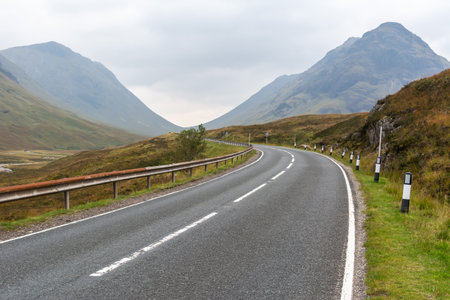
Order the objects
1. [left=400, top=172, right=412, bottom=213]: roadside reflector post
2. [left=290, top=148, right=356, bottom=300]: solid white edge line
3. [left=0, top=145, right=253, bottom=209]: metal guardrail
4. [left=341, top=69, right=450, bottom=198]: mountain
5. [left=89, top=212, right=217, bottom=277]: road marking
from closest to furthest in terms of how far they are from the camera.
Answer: [left=290, top=148, right=356, bottom=300]: solid white edge line, [left=89, top=212, right=217, bottom=277]: road marking, [left=400, top=172, right=412, bottom=213]: roadside reflector post, [left=0, top=145, right=253, bottom=209]: metal guardrail, [left=341, top=69, right=450, bottom=198]: mountain

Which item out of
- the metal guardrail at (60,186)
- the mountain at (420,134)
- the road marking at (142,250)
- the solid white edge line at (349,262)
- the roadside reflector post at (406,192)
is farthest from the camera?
the mountain at (420,134)

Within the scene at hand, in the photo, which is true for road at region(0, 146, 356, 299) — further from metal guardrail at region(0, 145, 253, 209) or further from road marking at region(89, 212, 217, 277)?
metal guardrail at region(0, 145, 253, 209)

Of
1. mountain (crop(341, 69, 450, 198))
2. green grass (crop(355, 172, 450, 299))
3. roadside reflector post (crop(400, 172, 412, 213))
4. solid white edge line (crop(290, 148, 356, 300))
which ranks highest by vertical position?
mountain (crop(341, 69, 450, 198))

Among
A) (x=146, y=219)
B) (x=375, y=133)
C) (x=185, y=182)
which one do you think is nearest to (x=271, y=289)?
(x=146, y=219)

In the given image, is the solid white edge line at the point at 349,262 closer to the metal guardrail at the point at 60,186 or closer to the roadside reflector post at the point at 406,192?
the roadside reflector post at the point at 406,192

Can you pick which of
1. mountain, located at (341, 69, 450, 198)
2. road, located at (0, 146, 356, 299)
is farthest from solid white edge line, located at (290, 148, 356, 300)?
mountain, located at (341, 69, 450, 198)

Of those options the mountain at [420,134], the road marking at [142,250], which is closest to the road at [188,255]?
the road marking at [142,250]

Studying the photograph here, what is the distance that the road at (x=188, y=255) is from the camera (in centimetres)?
375

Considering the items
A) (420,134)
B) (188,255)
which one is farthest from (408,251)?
(420,134)

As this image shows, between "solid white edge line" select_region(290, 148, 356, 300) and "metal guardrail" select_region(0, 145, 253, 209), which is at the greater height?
"metal guardrail" select_region(0, 145, 253, 209)

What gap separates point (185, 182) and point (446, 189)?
395 inches

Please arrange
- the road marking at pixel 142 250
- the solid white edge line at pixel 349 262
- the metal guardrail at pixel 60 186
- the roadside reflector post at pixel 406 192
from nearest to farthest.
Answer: the solid white edge line at pixel 349 262 → the road marking at pixel 142 250 → the roadside reflector post at pixel 406 192 → the metal guardrail at pixel 60 186

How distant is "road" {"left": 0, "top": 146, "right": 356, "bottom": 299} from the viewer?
148 inches

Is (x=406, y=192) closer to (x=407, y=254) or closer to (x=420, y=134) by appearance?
(x=407, y=254)
